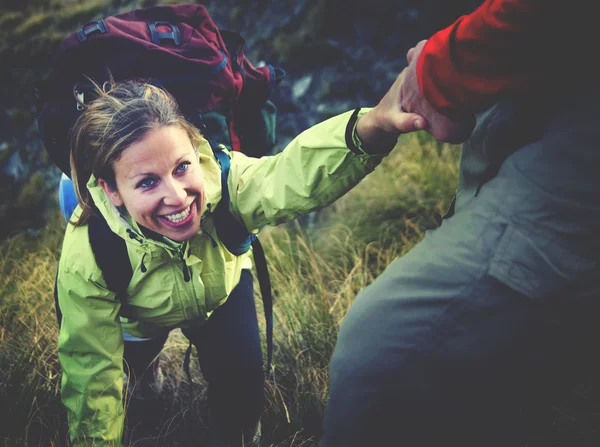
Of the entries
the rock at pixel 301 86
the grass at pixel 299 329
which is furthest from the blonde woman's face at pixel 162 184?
the rock at pixel 301 86

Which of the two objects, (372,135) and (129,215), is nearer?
(372,135)

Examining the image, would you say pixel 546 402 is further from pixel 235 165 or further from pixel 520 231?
pixel 235 165

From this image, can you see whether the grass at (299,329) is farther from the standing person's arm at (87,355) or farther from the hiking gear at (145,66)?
the hiking gear at (145,66)

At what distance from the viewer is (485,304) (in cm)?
101

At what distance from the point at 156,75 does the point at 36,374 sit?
1.82m

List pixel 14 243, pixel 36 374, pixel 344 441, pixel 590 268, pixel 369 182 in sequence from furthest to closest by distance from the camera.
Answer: pixel 14 243, pixel 369 182, pixel 36 374, pixel 344 441, pixel 590 268

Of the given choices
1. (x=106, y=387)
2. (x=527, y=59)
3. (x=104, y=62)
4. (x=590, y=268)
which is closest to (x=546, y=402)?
(x=590, y=268)

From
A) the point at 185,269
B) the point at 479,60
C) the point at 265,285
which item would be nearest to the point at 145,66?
the point at 185,269

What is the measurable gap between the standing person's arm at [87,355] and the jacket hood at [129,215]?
0.22 m

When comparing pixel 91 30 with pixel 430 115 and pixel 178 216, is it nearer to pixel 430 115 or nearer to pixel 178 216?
pixel 178 216

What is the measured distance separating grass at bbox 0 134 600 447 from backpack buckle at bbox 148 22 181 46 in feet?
5.59

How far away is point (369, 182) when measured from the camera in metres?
3.99

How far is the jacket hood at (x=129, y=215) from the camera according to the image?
1.71 meters

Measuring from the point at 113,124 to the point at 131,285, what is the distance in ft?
2.28
